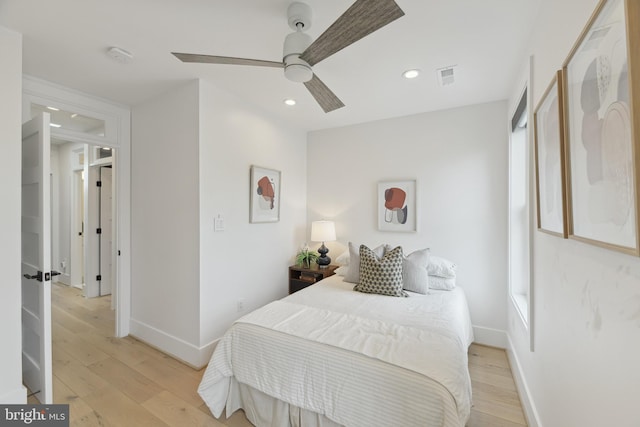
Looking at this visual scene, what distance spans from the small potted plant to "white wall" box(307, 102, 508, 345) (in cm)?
32

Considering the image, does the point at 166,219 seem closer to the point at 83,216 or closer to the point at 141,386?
the point at 141,386

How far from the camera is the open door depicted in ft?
6.23

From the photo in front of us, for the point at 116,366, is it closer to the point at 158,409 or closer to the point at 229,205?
the point at 158,409

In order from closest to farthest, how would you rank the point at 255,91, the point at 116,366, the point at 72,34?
the point at 72,34, the point at 116,366, the point at 255,91

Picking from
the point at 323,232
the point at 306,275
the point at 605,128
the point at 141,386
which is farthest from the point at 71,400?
the point at 605,128

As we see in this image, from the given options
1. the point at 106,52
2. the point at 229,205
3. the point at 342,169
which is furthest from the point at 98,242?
the point at 342,169

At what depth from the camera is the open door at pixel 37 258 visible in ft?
6.23

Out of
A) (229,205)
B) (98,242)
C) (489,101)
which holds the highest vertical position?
(489,101)

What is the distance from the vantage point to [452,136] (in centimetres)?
310

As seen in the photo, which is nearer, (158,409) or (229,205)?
(158,409)

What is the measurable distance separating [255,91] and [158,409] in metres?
2.77

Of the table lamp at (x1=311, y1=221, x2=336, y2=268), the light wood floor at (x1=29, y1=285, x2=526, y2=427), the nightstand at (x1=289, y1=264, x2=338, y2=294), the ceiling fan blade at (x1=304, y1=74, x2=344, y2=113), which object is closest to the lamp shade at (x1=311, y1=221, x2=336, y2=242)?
the table lamp at (x1=311, y1=221, x2=336, y2=268)

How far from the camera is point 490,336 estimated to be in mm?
2900

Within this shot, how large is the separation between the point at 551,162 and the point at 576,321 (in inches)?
27.8
